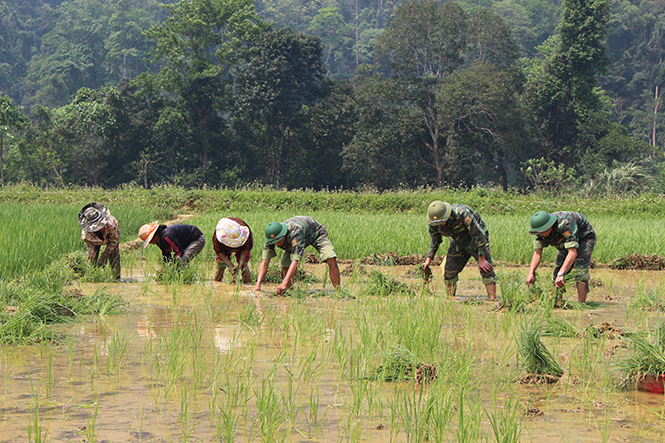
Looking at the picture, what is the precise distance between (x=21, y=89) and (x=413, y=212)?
5341 cm

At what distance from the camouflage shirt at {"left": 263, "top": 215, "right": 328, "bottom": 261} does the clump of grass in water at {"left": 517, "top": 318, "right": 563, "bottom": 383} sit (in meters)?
3.16

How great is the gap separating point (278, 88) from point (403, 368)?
3291cm

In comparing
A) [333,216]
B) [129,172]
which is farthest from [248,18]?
[333,216]

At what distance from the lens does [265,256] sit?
295 inches

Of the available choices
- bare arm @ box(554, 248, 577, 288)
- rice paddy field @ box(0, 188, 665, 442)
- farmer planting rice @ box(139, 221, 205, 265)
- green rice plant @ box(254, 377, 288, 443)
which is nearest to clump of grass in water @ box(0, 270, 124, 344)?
rice paddy field @ box(0, 188, 665, 442)

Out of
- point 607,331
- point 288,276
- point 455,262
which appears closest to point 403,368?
point 607,331

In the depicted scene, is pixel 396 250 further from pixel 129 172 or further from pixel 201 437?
pixel 129 172

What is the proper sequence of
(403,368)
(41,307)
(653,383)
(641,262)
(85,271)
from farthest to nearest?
1. (641,262)
2. (85,271)
3. (41,307)
4. (403,368)
5. (653,383)

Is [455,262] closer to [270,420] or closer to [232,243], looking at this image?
[232,243]

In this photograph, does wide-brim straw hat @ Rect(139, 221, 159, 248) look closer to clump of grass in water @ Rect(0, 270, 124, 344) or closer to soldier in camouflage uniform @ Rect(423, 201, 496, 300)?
clump of grass in water @ Rect(0, 270, 124, 344)

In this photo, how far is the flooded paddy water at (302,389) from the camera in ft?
11.1

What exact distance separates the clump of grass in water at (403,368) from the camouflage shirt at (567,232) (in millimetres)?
3345

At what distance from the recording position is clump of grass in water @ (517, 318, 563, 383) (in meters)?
4.37

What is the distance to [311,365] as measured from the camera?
4496 mm
